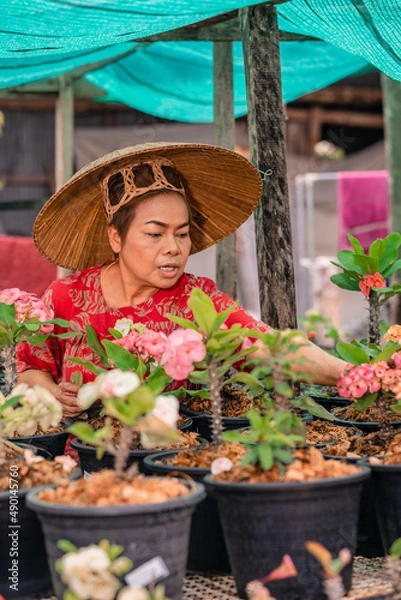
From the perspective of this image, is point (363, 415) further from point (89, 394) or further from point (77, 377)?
point (89, 394)

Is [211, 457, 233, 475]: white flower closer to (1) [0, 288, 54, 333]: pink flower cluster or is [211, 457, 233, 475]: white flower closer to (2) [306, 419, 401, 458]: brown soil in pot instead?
(2) [306, 419, 401, 458]: brown soil in pot

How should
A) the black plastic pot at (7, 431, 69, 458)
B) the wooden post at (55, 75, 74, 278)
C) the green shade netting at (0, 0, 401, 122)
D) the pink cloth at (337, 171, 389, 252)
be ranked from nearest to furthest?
the black plastic pot at (7, 431, 69, 458), the green shade netting at (0, 0, 401, 122), the wooden post at (55, 75, 74, 278), the pink cloth at (337, 171, 389, 252)

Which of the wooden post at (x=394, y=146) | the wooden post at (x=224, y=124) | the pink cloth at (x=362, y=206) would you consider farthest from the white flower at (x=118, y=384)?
the pink cloth at (x=362, y=206)

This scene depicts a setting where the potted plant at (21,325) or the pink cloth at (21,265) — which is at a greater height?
the pink cloth at (21,265)

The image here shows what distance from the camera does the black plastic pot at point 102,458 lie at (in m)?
2.17

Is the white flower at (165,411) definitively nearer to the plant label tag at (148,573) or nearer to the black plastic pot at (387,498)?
the plant label tag at (148,573)

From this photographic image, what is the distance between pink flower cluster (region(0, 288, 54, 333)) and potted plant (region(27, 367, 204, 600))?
1009 millimetres

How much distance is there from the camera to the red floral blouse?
2.86m

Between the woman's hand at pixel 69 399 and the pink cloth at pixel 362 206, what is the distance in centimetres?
573

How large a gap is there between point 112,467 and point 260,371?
22.4 inches

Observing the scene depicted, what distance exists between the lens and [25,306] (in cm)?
267

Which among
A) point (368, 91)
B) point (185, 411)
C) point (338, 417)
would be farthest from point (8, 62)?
point (368, 91)

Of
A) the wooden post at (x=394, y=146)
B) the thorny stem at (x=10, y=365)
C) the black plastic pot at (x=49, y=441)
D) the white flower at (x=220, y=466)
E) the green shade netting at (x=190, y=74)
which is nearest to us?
the white flower at (x=220, y=466)

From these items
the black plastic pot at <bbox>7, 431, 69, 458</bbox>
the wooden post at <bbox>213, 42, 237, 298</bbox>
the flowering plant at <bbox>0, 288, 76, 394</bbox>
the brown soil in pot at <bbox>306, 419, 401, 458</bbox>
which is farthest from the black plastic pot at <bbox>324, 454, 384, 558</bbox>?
the wooden post at <bbox>213, 42, 237, 298</bbox>
